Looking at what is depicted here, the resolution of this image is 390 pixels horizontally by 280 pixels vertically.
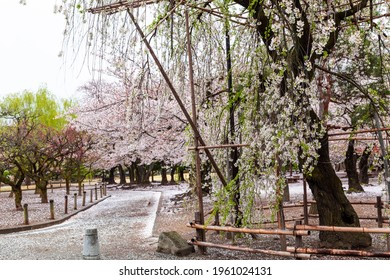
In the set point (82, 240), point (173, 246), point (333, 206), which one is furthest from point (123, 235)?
point (333, 206)

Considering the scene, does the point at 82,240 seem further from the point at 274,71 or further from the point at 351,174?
the point at 351,174

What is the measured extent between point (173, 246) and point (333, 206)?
1.56 m

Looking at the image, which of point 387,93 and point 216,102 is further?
point 387,93

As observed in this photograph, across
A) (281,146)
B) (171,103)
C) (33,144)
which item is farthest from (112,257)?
(33,144)

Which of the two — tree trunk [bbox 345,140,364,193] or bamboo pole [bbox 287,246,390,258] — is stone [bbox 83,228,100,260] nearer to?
bamboo pole [bbox 287,246,390,258]

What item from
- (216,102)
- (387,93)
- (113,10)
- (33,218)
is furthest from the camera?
(33,218)

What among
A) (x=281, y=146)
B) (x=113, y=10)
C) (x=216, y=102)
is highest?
(x=113, y=10)

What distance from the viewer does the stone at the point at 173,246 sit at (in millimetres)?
3988

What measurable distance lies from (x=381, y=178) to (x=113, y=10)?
263 centimetres

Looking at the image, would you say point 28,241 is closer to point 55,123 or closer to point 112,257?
point 112,257

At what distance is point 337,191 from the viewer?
12.9ft

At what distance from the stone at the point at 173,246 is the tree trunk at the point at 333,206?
51.9 inches

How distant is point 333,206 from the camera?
3.94 metres

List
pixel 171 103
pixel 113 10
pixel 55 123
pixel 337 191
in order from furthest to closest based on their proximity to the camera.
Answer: pixel 55 123 < pixel 171 103 < pixel 337 191 < pixel 113 10
